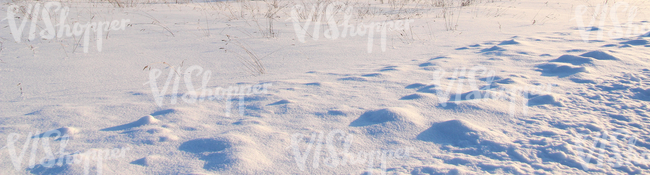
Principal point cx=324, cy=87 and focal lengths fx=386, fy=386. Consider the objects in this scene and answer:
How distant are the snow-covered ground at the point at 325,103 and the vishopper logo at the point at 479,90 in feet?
0.04

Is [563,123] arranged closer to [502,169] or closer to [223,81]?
[502,169]

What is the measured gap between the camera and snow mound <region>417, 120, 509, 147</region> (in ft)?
4.55

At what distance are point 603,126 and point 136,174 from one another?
1706 mm

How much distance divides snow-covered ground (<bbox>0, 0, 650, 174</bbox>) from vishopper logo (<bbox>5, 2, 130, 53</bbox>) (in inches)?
1.7

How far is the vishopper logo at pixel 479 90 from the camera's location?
5.95 ft

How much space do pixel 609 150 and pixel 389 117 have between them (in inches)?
30.1

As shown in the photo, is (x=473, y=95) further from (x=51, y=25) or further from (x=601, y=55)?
(x=51, y=25)

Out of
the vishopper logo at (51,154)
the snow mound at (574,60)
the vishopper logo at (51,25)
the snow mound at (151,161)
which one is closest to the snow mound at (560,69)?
the snow mound at (574,60)

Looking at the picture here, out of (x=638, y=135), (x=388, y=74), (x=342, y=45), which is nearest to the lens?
(x=638, y=135)

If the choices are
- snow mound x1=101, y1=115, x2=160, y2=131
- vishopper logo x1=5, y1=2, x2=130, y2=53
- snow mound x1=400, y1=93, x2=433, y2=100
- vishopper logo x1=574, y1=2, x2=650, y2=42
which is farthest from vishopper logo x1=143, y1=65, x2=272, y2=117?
vishopper logo x1=574, y1=2, x2=650, y2=42

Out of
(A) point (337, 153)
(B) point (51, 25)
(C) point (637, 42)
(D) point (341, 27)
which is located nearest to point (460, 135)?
(A) point (337, 153)

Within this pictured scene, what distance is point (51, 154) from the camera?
132cm

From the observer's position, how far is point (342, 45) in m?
3.49

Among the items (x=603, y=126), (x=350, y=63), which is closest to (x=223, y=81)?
(x=350, y=63)
